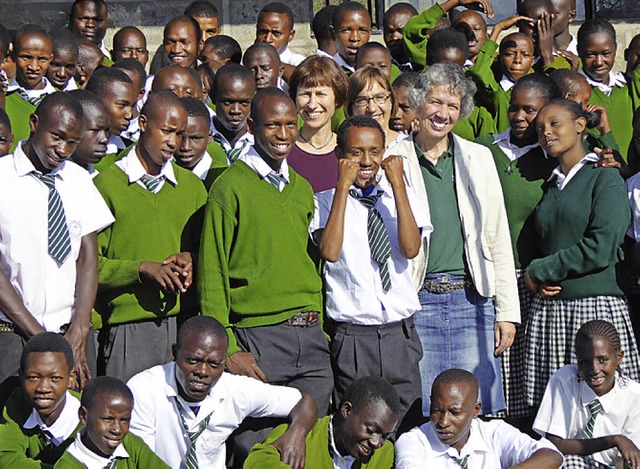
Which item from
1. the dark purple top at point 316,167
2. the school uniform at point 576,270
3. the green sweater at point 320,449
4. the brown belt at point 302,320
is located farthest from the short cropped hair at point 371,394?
the school uniform at point 576,270

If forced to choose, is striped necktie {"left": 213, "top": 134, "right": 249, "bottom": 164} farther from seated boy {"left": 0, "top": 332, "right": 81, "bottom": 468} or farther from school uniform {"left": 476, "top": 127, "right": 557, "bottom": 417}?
seated boy {"left": 0, "top": 332, "right": 81, "bottom": 468}

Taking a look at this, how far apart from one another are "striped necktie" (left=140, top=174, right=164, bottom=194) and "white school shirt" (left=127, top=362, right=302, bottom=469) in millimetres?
838

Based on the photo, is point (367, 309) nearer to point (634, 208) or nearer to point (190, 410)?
point (190, 410)

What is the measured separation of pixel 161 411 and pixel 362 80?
212 centimetres

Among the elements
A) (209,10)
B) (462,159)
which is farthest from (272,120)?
(209,10)

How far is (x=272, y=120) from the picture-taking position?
18.8 ft

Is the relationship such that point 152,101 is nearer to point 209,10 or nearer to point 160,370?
point 160,370

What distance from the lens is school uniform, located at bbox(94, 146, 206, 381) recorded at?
5.64 metres

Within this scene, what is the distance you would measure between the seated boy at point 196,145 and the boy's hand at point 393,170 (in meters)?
0.94

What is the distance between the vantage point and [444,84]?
20.7 ft

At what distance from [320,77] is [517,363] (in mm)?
1794

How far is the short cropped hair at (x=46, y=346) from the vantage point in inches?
203

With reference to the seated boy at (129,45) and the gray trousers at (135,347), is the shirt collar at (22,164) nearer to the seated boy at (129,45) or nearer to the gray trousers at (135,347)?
the gray trousers at (135,347)

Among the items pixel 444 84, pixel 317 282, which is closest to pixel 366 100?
pixel 444 84
